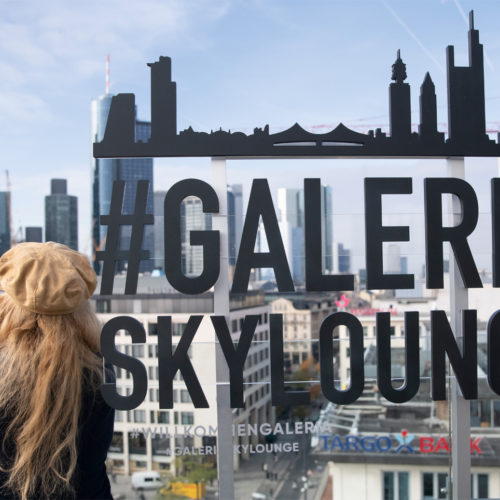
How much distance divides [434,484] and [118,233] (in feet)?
11.0

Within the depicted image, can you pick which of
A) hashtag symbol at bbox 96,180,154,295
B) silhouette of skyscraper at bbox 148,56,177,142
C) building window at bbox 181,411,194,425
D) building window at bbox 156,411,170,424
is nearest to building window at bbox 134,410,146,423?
building window at bbox 156,411,170,424

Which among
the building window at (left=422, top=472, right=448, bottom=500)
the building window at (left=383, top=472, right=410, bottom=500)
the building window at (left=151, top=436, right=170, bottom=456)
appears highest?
the building window at (left=151, top=436, right=170, bottom=456)

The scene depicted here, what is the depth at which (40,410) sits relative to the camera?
195 cm

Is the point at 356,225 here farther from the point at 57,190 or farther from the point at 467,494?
the point at 57,190

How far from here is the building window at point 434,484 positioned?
14.5 ft

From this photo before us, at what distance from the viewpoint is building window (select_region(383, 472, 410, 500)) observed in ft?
16.4

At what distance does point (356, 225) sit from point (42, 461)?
105 inches

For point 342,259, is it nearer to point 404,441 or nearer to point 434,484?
point 434,484

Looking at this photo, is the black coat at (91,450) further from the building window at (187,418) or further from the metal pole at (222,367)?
the building window at (187,418)

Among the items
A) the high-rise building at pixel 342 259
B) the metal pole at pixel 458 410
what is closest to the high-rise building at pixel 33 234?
the high-rise building at pixel 342 259

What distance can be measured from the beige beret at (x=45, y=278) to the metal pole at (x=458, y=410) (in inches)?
102

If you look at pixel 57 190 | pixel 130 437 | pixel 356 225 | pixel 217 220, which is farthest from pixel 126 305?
pixel 57 190

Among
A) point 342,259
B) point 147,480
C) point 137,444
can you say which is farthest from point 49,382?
point 147,480

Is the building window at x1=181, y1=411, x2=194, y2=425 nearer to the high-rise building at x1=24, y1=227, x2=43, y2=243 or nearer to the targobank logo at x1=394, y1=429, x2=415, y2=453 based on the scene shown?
the targobank logo at x1=394, y1=429, x2=415, y2=453
